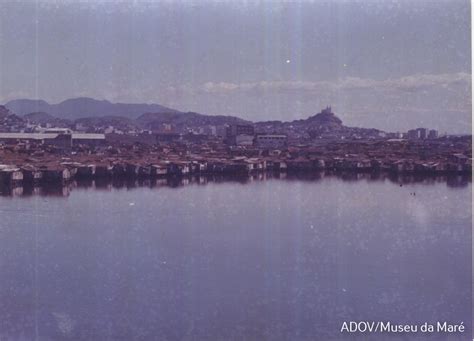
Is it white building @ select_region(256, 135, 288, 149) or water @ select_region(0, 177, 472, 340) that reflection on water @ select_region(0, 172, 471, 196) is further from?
white building @ select_region(256, 135, 288, 149)

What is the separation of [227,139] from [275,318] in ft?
24.9

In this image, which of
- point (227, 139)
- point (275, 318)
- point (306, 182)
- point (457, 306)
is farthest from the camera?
point (227, 139)

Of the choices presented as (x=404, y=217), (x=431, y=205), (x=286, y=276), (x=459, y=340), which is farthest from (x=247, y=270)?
(x=431, y=205)

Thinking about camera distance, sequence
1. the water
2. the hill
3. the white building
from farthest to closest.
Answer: the white building → the hill → the water

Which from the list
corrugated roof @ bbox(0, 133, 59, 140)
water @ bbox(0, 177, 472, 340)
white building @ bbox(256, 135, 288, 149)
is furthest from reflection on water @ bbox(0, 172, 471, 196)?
corrugated roof @ bbox(0, 133, 59, 140)

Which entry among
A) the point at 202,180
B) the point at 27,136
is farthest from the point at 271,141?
the point at 27,136

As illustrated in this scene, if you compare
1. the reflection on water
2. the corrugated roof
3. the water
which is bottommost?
the water

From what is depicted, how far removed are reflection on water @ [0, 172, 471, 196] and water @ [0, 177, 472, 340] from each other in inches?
15.3

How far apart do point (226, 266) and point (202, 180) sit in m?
4.54

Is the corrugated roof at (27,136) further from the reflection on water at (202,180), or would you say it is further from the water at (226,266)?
the water at (226,266)

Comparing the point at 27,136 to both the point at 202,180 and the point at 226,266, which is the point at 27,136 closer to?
the point at 202,180

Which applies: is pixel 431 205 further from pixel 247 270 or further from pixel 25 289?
pixel 25 289

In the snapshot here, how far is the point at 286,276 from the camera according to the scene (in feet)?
12.3

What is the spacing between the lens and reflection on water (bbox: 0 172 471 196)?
7043 mm
